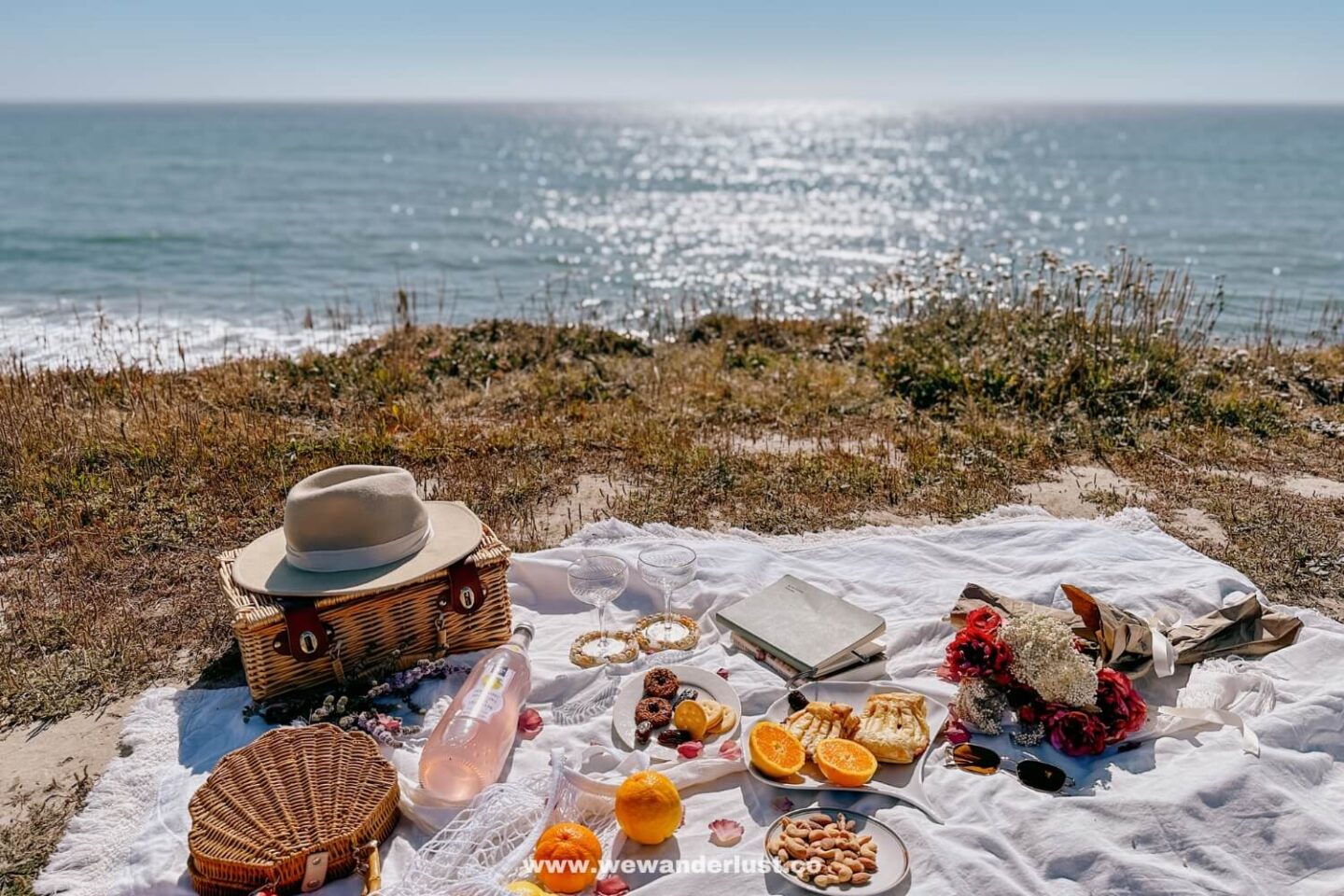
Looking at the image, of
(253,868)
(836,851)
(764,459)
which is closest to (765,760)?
(836,851)

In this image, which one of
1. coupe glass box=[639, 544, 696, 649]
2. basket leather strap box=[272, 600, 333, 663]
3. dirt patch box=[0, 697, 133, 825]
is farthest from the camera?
coupe glass box=[639, 544, 696, 649]

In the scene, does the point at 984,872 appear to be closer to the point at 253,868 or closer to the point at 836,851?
the point at 836,851

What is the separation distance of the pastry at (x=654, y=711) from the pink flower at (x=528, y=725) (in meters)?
0.45

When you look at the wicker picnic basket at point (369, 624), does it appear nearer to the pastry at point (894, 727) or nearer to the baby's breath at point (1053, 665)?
the pastry at point (894, 727)

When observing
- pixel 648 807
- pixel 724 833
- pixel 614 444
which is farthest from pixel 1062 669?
pixel 614 444

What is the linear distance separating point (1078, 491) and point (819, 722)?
14.1 ft

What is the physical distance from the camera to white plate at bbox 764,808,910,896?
3.20m

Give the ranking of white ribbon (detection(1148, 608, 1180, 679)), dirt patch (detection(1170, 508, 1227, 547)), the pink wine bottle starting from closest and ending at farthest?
1. the pink wine bottle
2. white ribbon (detection(1148, 608, 1180, 679))
3. dirt patch (detection(1170, 508, 1227, 547))

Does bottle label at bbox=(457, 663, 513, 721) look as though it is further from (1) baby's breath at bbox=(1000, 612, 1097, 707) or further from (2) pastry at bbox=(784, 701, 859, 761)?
(1) baby's breath at bbox=(1000, 612, 1097, 707)

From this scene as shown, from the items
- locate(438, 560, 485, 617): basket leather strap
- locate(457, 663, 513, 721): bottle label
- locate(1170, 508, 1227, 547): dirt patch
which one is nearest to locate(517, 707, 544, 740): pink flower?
locate(457, 663, 513, 721): bottle label

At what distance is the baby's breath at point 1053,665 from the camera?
3.82 meters

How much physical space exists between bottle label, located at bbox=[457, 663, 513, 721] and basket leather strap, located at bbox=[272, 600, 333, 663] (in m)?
0.92

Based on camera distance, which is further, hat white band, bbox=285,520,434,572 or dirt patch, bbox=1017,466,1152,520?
dirt patch, bbox=1017,466,1152,520

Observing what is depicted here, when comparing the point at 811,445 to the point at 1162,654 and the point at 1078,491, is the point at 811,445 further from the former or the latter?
the point at 1162,654
